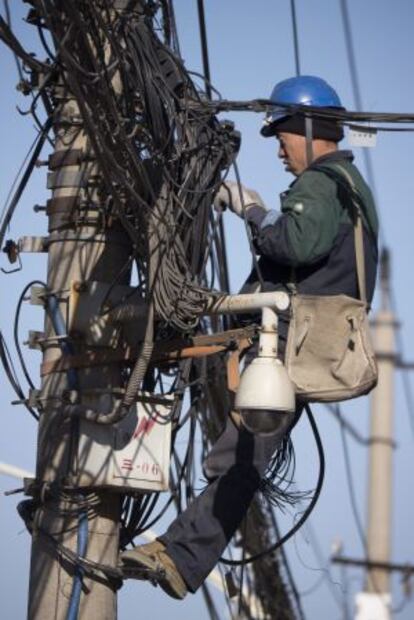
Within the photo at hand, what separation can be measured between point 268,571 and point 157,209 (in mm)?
7617

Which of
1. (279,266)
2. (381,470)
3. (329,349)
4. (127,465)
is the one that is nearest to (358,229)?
(279,266)

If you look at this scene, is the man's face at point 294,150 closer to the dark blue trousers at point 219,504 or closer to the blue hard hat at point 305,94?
the blue hard hat at point 305,94

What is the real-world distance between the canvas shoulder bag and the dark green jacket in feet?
0.43

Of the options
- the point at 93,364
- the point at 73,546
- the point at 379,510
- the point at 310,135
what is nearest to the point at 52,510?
the point at 73,546

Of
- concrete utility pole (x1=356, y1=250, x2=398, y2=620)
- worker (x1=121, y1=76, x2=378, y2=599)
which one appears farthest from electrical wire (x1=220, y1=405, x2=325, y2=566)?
concrete utility pole (x1=356, y1=250, x2=398, y2=620)

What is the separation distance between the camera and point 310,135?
24.3ft

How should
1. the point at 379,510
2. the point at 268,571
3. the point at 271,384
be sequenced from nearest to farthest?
the point at 271,384 < the point at 379,510 < the point at 268,571

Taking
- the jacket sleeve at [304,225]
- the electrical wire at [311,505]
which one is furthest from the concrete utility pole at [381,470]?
the jacket sleeve at [304,225]

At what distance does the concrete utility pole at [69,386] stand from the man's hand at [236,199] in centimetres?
47

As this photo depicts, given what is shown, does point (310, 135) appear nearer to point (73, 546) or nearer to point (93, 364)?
point (93, 364)

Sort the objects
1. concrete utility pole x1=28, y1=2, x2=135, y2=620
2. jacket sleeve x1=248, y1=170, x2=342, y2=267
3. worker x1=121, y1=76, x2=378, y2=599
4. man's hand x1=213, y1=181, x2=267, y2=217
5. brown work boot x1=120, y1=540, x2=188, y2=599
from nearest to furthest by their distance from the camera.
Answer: brown work boot x1=120, y1=540, x2=188, y2=599, worker x1=121, y1=76, x2=378, y2=599, jacket sleeve x1=248, y1=170, x2=342, y2=267, concrete utility pole x1=28, y1=2, x2=135, y2=620, man's hand x1=213, y1=181, x2=267, y2=217

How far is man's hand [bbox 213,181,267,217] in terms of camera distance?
24.4ft

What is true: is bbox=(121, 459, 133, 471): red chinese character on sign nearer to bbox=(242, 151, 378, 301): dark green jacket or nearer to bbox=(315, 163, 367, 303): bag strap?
bbox=(242, 151, 378, 301): dark green jacket

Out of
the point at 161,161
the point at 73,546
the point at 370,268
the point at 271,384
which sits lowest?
the point at 73,546
